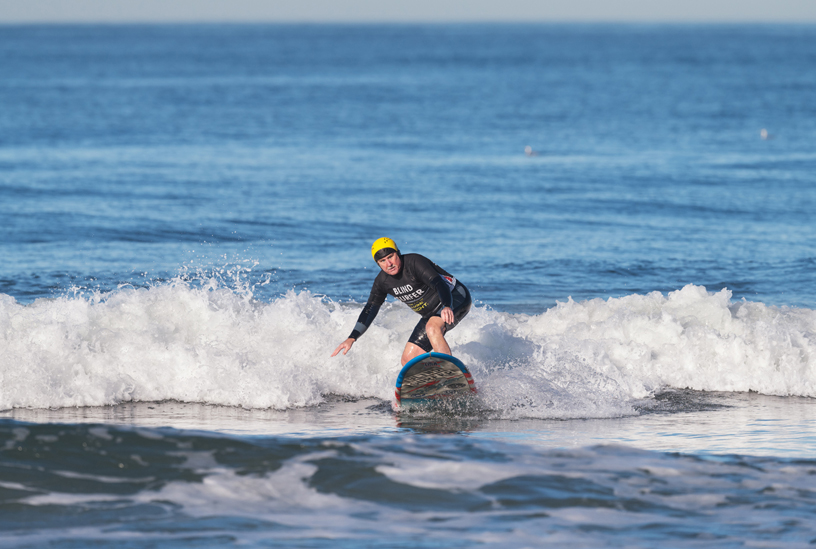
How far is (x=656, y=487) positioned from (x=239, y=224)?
14887 mm

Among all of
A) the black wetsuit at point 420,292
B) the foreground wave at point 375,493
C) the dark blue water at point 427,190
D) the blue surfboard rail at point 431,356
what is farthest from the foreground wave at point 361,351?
the foreground wave at point 375,493

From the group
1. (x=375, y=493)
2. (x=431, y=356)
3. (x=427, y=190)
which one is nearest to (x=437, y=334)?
(x=431, y=356)

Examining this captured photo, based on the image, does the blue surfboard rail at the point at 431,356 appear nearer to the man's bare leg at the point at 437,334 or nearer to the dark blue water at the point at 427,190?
the man's bare leg at the point at 437,334

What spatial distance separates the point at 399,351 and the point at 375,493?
15.3 ft

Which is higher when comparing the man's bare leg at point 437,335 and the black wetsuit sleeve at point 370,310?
the black wetsuit sleeve at point 370,310

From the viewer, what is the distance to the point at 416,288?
31.6ft

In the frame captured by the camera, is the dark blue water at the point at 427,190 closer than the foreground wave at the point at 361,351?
No

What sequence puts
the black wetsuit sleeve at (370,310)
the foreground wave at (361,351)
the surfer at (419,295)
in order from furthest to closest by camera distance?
the foreground wave at (361,351) < the black wetsuit sleeve at (370,310) < the surfer at (419,295)

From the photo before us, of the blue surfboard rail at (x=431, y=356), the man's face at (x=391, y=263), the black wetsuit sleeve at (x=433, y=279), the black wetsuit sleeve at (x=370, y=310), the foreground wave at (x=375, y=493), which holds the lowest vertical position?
the foreground wave at (x=375, y=493)

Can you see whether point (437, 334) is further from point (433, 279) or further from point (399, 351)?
point (399, 351)

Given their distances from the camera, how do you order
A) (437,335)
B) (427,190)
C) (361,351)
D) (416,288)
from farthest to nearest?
(427,190)
(361,351)
(416,288)
(437,335)

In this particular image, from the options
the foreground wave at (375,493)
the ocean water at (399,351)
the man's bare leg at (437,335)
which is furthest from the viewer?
the man's bare leg at (437,335)

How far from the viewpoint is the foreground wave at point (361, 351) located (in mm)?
10289

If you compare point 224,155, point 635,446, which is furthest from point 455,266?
point 224,155
